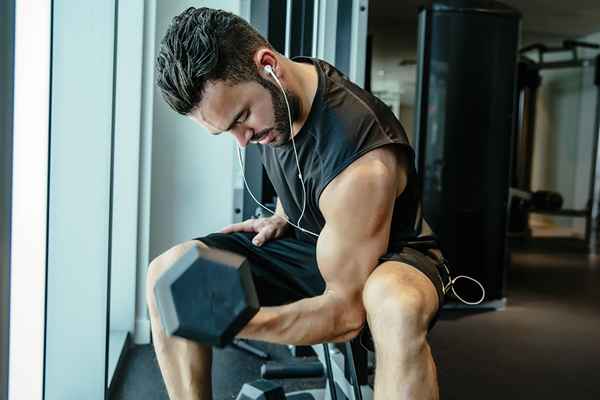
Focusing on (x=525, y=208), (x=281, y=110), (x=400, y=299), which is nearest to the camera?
(x=400, y=299)

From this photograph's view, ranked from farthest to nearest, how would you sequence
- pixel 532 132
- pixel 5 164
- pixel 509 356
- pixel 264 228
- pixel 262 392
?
pixel 532 132
pixel 509 356
pixel 264 228
pixel 262 392
pixel 5 164

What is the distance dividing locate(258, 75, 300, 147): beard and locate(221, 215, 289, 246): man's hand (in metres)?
0.31

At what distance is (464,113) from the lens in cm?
278

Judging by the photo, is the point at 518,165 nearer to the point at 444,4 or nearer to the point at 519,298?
the point at 519,298

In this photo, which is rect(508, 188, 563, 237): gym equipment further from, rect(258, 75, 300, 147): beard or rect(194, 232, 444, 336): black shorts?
rect(258, 75, 300, 147): beard

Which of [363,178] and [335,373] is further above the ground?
[363,178]

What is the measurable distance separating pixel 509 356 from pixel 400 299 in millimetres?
1551

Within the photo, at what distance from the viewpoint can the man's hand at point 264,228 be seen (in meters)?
1.37

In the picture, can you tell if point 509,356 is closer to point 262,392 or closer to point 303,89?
point 262,392

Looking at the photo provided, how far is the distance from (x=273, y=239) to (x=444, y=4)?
1.87 metres

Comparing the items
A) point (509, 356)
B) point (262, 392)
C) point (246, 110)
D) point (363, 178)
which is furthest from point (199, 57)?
point (509, 356)

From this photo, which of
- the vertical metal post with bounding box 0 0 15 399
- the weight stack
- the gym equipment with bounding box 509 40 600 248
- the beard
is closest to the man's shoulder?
the beard

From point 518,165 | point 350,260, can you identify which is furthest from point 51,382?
point 518,165

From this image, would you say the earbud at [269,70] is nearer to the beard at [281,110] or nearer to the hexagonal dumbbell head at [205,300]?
the beard at [281,110]
